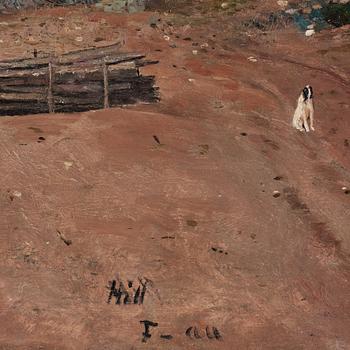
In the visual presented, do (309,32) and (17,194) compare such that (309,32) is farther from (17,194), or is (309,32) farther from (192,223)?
(17,194)

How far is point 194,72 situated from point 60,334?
11.7 metres

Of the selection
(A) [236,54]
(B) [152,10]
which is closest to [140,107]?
(A) [236,54]

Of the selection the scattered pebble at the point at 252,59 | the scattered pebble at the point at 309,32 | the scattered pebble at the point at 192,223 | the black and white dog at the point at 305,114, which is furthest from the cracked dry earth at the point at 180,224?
the scattered pebble at the point at 309,32

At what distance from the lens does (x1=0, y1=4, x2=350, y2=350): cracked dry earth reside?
1010 centimetres

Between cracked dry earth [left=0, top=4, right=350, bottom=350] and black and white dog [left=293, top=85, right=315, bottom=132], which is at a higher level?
black and white dog [left=293, top=85, right=315, bottom=132]

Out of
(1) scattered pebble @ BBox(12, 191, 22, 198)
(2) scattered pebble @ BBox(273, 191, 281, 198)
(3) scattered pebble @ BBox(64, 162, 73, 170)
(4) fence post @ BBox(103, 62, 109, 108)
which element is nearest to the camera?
(1) scattered pebble @ BBox(12, 191, 22, 198)

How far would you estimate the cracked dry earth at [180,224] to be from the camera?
10.1m

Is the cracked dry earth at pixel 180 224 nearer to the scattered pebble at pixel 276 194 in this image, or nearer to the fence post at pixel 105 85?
the scattered pebble at pixel 276 194

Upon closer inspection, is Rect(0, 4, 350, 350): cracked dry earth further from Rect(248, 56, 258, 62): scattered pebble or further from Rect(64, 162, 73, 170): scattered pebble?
Rect(248, 56, 258, 62): scattered pebble

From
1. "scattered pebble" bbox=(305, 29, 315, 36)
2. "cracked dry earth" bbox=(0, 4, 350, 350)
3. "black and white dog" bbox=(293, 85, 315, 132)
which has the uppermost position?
"scattered pebble" bbox=(305, 29, 315, 36)

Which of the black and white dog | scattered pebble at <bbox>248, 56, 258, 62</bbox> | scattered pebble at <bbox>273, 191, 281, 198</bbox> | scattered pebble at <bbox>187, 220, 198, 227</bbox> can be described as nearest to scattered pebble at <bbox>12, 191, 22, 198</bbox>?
scattered pebble at <bbox>187, 220, 198, 227</bbox>

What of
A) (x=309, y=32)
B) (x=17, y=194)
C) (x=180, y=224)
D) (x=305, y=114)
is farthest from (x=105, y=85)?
(x=309, y=32)

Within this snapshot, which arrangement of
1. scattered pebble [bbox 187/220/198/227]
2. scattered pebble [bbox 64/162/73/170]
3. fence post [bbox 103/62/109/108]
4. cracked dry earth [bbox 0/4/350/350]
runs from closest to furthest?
cracked dry earth [bbox 0/4/350/350]
scattered pebble [bbox 187/220/198/227]
scattered pebble [bbox 64/162/73/170]
fence post [bbox 103/62/109/108]

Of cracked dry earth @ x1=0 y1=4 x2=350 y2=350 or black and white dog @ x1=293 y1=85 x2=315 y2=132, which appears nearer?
cracked dry earth @ x1=0 y1=4 x2=350 y2=350
